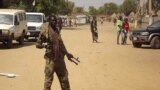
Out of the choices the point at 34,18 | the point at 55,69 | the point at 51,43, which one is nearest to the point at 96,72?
the point at 55,69

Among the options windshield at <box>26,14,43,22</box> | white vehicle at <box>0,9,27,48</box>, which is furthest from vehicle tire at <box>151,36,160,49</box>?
windshield at <box>26,14,43,22</box>

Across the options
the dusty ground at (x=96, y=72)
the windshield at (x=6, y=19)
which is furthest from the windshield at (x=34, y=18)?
the dusty ground at (x=96, y=72)

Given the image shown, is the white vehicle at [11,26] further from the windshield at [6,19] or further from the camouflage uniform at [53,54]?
the camouflage uniform at [53,54]

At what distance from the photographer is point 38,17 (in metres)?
33.1

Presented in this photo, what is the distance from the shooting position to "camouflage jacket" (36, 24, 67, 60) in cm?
872

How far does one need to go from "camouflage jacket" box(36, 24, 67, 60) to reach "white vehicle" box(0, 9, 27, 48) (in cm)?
1580

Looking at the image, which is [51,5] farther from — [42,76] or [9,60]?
[42,76]

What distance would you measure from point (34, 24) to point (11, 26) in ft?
23.7

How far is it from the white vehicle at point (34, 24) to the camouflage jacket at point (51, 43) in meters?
22.6

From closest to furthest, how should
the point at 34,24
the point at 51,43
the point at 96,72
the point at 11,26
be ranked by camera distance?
1. the point at 51,43
2. the point at 96,72
3. the point at 11,26
4. the point at 34,24

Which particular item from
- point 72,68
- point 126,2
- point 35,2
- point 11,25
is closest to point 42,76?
point 72,68

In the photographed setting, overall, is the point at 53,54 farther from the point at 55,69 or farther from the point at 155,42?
the point at 155,42

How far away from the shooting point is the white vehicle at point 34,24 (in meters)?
31.9

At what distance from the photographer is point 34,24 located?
106 ft
